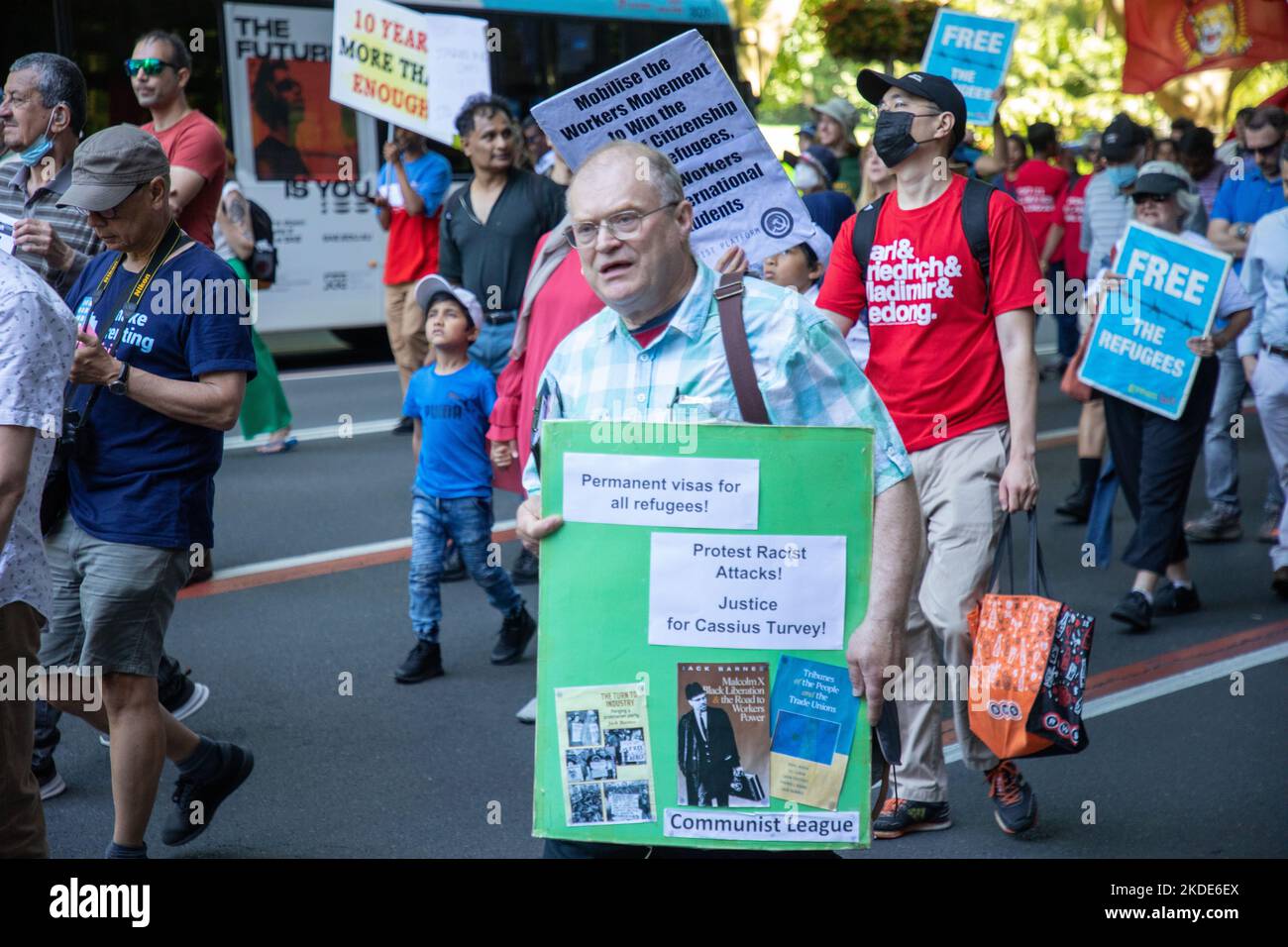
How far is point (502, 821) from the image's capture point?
4.75m

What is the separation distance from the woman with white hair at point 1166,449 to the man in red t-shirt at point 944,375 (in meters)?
2.46

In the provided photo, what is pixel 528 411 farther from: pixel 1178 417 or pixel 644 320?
pixel 1178 417

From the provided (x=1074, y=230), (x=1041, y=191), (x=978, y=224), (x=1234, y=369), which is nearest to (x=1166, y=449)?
(x=1234, y=369)

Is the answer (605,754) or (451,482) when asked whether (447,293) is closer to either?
(451,482)

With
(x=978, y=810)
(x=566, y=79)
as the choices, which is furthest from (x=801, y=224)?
(x=566, y=79)

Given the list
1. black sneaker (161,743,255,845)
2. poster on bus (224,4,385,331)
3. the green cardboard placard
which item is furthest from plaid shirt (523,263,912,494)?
poster on bus (224,4,385,331)

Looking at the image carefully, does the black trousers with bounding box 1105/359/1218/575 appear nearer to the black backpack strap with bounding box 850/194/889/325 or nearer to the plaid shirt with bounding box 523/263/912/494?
the black backpack strap with bounding box 850/194/889/325

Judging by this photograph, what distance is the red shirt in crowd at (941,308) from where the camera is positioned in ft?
14.9

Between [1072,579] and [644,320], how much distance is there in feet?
17.2

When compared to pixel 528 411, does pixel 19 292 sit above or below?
above

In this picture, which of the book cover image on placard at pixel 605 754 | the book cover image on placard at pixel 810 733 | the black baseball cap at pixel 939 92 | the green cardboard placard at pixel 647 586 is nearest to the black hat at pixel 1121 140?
the black baseball cap at pixel 939 92

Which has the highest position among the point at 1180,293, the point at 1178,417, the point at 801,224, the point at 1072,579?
the point at 801,224

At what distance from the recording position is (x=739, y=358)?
286cm
